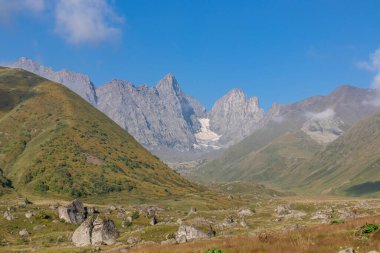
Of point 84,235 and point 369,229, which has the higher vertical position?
point 84,235

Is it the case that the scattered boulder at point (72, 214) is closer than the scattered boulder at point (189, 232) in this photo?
No

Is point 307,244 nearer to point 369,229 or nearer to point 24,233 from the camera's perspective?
point 369,229

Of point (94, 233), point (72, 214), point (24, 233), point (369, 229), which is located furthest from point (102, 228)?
point (369, 229)

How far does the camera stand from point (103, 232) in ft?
308

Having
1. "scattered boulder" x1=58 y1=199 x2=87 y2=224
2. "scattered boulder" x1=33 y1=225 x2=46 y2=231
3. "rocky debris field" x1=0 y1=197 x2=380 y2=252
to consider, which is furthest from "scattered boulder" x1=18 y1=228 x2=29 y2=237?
"scattered boulder" x1=58 y1=199 x2=87 y2=224

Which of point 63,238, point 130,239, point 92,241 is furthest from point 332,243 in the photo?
point 63,238

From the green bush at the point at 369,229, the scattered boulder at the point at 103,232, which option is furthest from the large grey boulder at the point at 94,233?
the green bush at the point at 369,229

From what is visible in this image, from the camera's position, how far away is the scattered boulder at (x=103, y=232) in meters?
91.8

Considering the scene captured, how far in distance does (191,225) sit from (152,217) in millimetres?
54913

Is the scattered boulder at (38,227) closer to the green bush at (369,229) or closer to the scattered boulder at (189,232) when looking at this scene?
the scattered boulder at (189,232)

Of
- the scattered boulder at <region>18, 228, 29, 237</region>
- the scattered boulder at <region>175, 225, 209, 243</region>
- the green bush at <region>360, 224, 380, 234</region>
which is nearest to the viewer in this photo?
the green bush at <region>360, 224, 380, 234</region>

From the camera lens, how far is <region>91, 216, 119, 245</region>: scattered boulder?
301 ft

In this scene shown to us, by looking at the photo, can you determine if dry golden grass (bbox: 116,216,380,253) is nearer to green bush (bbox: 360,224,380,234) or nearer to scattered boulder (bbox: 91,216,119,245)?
green bush (bbox: 360,224,380,234)

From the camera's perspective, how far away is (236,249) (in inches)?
928
